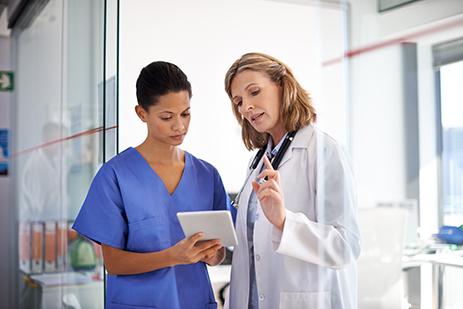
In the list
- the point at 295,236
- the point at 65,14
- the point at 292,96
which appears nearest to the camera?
the point at 295,236

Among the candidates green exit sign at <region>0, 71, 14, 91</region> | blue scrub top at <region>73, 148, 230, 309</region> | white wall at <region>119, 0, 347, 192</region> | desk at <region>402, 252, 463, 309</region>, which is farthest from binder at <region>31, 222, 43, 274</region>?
desk at <region>402, 252, 463, 309</region>

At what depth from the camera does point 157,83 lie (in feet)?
5.01

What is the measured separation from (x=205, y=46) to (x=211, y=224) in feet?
2.07

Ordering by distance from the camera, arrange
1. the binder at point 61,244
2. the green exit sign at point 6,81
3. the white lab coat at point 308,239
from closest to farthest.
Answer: the white lab coat at point 308,239 < the binder at point 61,244 < the green exit sign at point 6,81

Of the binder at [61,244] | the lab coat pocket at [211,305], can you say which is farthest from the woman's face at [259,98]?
the binder at [61,244]

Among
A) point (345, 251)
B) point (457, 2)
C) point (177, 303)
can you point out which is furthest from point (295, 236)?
point (457, 2)

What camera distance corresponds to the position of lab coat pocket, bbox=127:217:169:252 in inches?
60.2

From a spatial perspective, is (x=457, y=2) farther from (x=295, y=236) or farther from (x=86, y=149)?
(x=86, y=149)

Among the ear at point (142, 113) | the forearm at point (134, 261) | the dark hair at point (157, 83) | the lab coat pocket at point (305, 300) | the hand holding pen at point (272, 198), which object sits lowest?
the lab coat pocket at point (305, 300)

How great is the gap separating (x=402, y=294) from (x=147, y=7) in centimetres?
117

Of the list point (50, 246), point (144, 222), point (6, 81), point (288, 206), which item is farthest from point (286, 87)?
point (6, 81)

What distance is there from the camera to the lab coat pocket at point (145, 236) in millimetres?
1530

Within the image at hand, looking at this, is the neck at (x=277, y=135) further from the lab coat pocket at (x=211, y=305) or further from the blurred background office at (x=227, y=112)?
the lab coat pocket at (x=211, y=305)

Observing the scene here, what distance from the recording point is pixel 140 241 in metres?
1.53
